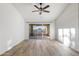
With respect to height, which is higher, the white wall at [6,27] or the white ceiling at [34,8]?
the white ceiling at [34,8]

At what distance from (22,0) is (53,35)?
8.39 metres

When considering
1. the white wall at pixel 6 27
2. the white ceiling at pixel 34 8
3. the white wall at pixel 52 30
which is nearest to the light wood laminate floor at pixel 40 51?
the white wall at pixel 6 27

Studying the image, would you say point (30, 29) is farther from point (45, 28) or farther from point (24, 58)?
point (24, 58)

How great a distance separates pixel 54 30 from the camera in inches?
373

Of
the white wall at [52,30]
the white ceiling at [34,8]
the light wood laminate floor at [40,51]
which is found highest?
the white ceiling at [34,8]

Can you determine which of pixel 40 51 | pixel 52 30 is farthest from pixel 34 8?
pixel 52 30

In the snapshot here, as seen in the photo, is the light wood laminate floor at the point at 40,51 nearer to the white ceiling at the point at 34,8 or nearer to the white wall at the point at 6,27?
the white wall at the point at 6,27

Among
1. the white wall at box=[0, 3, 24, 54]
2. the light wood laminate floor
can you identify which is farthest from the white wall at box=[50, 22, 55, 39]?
the white wall at box=[0, 3, 24, 54]

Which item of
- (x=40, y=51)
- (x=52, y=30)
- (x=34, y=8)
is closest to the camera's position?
(x=40, y=51)

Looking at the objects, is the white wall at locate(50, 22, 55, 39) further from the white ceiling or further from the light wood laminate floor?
the light wood laminate floor

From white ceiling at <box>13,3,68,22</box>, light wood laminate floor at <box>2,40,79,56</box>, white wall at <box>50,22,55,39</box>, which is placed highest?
white ceiling at <box>13,3,68,22</box>

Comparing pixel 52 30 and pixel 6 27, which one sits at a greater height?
pixel 6 27

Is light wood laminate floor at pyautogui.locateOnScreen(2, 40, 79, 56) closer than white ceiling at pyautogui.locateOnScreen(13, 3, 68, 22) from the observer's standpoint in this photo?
Yes

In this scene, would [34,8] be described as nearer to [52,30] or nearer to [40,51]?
[40,51]
